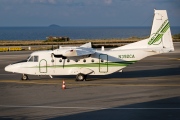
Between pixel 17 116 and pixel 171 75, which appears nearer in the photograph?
pixel 17 116

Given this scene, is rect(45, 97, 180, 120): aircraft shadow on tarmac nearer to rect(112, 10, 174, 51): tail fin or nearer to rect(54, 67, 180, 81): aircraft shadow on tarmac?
rect(112, 10, 174, 51): tail fin

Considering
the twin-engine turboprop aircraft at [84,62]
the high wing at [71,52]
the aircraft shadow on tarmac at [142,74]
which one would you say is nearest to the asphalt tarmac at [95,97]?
the aircraft shadow on tarmac at [142,74]

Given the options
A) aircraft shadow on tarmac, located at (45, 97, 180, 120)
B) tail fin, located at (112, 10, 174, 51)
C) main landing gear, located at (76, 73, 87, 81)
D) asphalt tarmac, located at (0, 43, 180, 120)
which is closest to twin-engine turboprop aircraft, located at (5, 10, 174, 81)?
main landing gear, located at (76, 73, 87, 81)

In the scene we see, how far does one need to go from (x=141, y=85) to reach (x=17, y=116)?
→ 1246cm

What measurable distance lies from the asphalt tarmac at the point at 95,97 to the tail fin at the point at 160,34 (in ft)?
9.38

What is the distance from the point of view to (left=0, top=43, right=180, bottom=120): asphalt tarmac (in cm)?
1844

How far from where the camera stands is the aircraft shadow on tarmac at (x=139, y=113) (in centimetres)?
1758

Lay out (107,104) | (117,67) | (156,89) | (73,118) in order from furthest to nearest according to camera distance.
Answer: (117,67) → (156,89) → (107,104) → (73,118)

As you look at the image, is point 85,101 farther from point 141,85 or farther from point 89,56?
point 89,56

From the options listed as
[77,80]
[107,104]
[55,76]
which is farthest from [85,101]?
A: [55,76]

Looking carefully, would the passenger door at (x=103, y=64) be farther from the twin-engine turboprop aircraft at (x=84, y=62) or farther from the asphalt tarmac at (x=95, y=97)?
the asphalt tarmac at (x=95, y=97)

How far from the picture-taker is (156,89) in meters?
26.1

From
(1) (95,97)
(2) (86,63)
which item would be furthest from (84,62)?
(1) (95,97)

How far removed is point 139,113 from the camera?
728 inches
